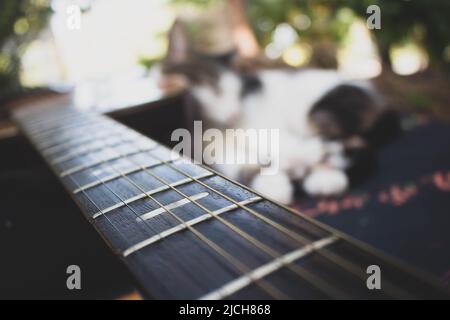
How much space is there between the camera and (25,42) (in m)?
3.08

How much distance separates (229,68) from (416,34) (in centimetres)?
193

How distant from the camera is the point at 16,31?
9.82ft

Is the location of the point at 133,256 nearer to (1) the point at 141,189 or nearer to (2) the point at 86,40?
(1) the point at 141,189

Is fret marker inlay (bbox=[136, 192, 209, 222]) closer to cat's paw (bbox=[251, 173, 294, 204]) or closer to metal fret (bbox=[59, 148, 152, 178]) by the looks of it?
metal fret (bbox=[59, 148, 152, 178])

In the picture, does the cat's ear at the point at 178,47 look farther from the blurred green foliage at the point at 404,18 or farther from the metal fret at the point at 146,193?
the metal fret at the point at 146,193

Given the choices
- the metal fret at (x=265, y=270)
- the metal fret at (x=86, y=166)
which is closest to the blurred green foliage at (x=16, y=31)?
the metal fret at (x=86, y=166)

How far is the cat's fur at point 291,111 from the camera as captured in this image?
213cm

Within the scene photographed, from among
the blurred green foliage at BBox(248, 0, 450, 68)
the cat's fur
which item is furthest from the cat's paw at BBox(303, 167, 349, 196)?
the blurred green foliage at BBox(248, 0, 450, 68)

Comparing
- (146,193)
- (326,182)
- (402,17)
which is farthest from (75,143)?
(402,17)

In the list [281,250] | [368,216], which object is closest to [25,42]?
[368,216]

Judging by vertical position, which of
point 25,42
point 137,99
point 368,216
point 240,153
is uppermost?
point 25,42

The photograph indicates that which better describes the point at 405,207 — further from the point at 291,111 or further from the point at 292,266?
the point at 292,266

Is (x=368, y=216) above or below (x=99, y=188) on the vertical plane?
below

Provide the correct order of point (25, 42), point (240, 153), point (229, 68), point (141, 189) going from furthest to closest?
1. point (25, 42)
2. point (229, 68)
3. point (240, 153)
4. point (141, 189)
